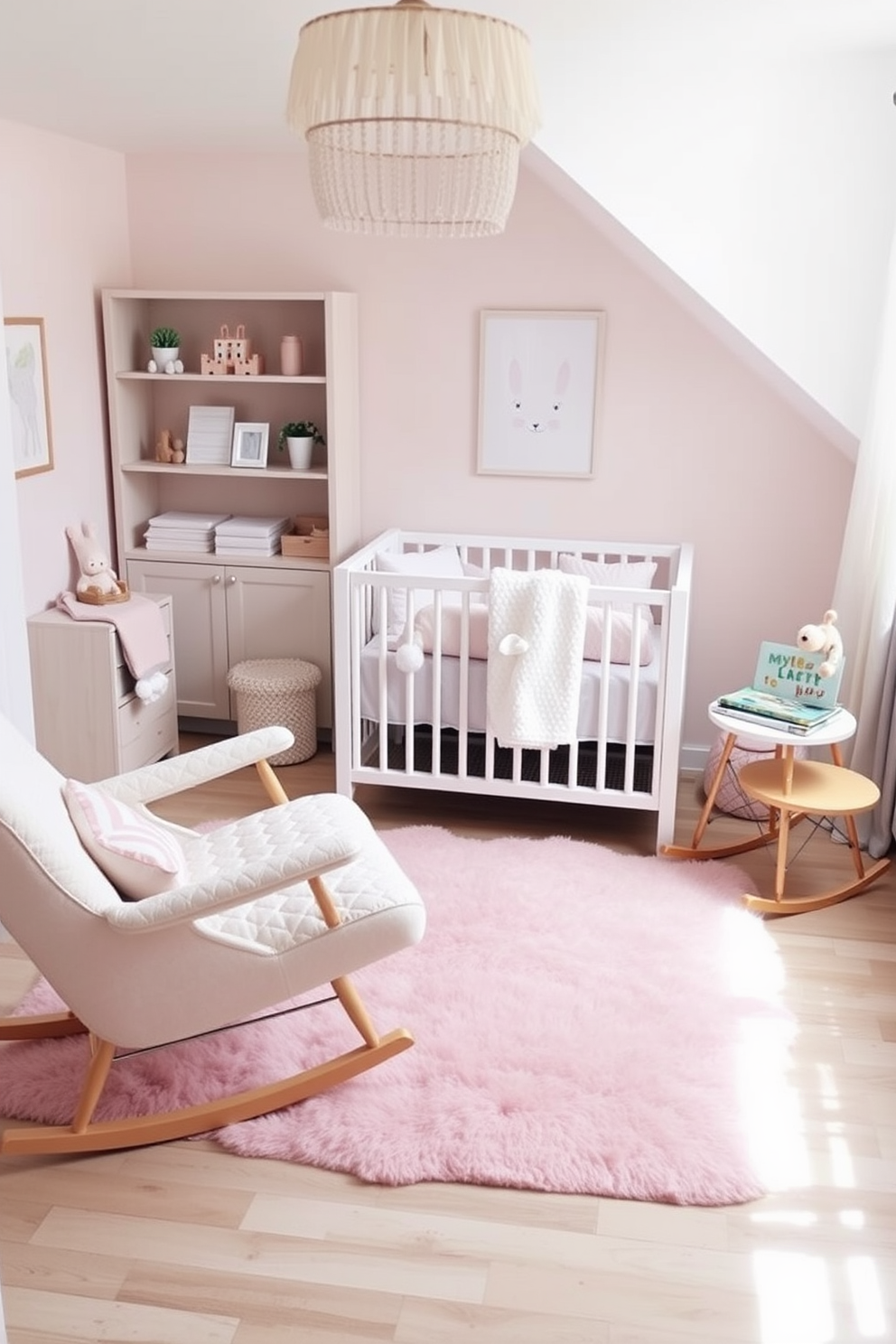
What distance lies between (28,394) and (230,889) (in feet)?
7.23

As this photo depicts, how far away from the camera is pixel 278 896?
2.43 m

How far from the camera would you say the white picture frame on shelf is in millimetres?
4246

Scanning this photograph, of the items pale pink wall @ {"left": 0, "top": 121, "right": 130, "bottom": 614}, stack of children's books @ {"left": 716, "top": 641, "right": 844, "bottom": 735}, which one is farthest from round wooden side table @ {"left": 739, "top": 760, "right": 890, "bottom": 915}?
pale pink wall @ {"left": 0, "top": 121, "right": 130, "bottom": 614}

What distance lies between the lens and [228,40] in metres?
2.73

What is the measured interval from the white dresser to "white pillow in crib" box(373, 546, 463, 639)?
0.83m

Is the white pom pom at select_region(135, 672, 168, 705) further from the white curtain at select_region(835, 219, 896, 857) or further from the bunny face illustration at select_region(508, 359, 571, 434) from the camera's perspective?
the white curtain at select_region(835, 219, 896, 857)

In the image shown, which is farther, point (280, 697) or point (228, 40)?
point (280, 697)

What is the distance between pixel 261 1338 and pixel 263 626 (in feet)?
8.89

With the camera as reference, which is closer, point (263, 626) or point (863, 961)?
point (863, 961)

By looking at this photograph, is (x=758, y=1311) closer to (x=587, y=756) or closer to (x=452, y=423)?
(x=587, y=756)

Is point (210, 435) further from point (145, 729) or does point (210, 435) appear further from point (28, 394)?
point (145, 729)

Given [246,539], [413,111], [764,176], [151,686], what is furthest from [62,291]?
[413,111]

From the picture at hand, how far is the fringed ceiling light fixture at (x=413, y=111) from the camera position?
1.79m

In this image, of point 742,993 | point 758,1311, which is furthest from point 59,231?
point 758,1311
